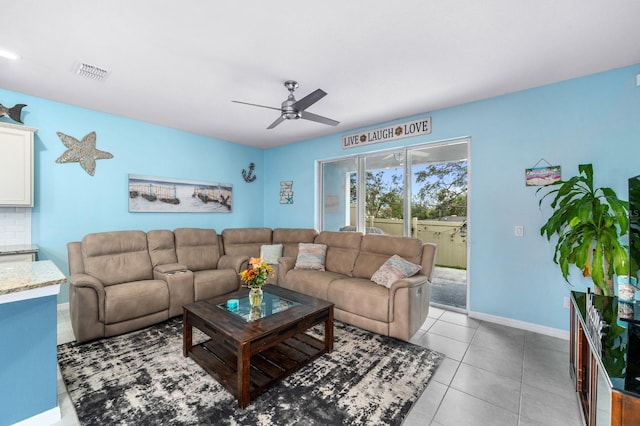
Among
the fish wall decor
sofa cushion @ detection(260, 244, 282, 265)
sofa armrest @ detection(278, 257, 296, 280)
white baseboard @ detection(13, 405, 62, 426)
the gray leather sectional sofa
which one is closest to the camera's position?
white baseboard @ detection(13, 405, 62, 426)

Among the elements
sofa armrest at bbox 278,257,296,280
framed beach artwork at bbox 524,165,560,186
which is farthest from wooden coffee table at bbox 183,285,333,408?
framed beach artwork at bbox 524,165,560,186

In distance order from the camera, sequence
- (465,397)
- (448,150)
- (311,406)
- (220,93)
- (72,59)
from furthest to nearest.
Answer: (448,150) → (220,93) → (72,59) → (465,397) → (311,406)

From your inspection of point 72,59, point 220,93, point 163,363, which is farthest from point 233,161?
point 163,363

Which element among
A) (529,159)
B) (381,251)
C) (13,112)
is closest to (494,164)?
(529,159)

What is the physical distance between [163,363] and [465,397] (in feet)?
7.94

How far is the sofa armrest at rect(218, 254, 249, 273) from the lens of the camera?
3971mm

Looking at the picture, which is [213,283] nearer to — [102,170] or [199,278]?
[199,278]

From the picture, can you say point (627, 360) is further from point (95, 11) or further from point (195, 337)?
point (95, 11)

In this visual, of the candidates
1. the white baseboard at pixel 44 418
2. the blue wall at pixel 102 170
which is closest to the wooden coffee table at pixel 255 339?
the white baseboard at pixel 44 418

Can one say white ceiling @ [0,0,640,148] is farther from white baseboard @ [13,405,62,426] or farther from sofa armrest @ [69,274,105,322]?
white baseboard @ [13,405,62,426]

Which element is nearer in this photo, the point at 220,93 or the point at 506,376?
the point at 506,376

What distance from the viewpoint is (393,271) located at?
3131 millimetres

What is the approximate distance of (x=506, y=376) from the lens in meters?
2.22

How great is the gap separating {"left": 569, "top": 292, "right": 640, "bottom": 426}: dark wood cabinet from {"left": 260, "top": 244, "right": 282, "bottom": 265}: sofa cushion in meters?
3.57
